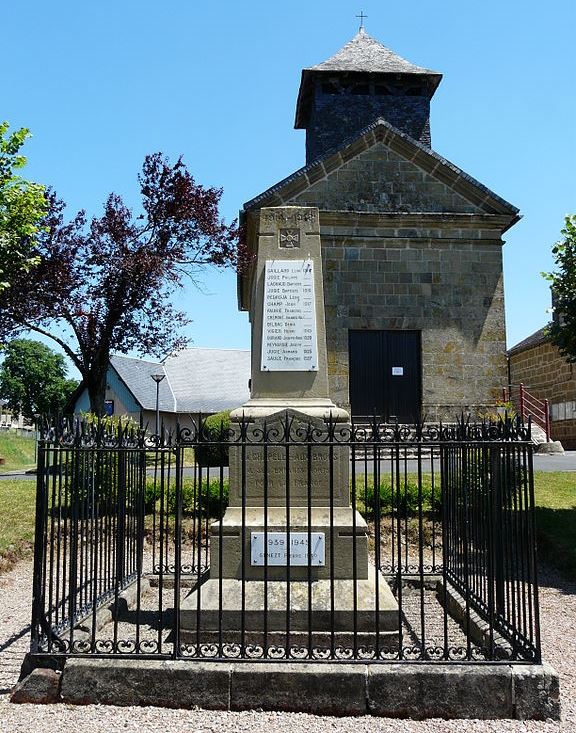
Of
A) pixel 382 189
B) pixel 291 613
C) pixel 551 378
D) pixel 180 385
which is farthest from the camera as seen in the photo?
pixel 180 385

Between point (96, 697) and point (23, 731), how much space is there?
51 centimetres

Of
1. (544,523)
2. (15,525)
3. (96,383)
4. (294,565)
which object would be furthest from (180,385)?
(294,565)

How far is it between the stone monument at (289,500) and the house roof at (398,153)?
11.4 meters

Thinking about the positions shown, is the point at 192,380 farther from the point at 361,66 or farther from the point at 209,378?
the point at 361,66

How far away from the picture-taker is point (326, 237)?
16.6m

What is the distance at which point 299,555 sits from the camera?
4.94 metres

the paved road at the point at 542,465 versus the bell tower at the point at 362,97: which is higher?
the bell tower at the point at 362,97

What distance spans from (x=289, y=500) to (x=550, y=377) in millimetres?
22126

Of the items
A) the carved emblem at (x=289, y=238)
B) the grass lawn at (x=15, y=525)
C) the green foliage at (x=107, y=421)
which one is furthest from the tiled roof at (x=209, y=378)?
the carved emblem at (x=289, y=238)

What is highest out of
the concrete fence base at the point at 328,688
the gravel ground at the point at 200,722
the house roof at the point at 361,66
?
the house roof at the point at 361,66

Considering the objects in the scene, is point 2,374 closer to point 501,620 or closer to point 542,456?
point 542,456

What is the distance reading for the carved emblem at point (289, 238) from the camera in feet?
19.4

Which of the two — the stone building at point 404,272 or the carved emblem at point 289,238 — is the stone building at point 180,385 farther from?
the carved emblem at point 289,238

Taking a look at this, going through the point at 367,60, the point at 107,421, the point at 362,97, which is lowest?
the point at 107,421
